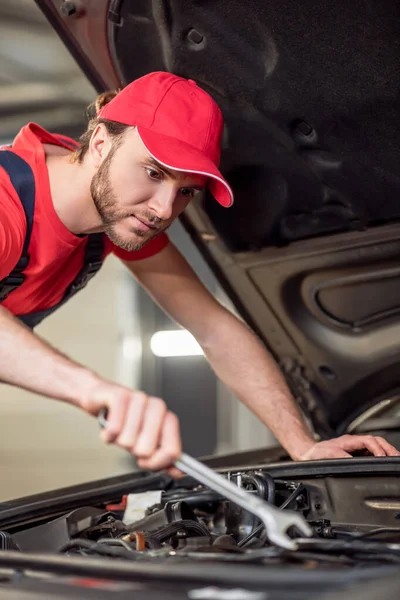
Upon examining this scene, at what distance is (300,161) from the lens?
5.29 feet

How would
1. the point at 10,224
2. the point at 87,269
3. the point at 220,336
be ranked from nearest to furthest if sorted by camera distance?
the point at 10,224 < the point at 87,269 < the point at 220,336

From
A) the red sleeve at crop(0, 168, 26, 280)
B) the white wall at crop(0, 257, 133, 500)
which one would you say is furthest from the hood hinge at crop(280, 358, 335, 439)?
the white wall at crop(0, 257, 133, 500)

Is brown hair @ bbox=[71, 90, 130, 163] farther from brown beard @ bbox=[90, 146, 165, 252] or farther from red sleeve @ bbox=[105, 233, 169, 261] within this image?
red sleeve @ bbox=[105, 233, 169, 261]

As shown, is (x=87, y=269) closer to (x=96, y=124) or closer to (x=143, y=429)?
(x=96, y=124)

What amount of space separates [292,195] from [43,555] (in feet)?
3.65

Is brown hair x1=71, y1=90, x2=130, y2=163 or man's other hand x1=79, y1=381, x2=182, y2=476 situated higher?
brown hair x1=71, y1=90, x2=130, y2=163

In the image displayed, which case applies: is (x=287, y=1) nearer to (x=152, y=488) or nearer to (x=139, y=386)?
(x=152, y=488)

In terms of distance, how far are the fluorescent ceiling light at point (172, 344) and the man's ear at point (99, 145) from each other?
13.1ft

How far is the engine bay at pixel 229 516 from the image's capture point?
1.18m

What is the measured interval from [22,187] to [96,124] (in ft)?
0.85

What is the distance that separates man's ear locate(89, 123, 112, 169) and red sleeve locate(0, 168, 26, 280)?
225 millimetres

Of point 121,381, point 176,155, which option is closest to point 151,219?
point 176,155

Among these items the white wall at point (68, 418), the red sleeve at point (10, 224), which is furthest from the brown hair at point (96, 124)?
the white wall at point (68, 418)

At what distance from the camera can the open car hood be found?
1.36 metres
